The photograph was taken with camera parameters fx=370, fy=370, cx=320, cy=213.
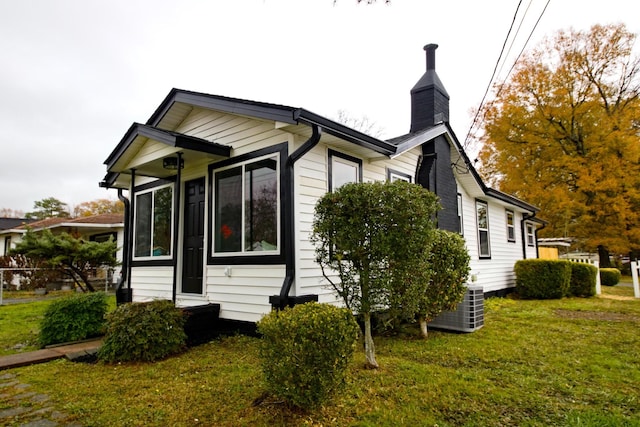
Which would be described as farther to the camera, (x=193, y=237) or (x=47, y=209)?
(x=47, y=209)

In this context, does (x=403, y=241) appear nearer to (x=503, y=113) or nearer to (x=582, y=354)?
(x=582, y=354)

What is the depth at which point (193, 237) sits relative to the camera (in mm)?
6730

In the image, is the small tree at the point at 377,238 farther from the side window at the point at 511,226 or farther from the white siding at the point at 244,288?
the side window at the point at 511,226

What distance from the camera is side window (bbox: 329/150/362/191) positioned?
5922 mm

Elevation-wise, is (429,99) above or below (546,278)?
above

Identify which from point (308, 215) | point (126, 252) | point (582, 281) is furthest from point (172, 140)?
point (582, 281)

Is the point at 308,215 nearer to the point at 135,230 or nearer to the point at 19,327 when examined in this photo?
the point at 135,230

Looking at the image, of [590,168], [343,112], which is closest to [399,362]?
[590,168]

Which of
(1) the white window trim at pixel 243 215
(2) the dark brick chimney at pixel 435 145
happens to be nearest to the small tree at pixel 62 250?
(1) the white window trim at pixel 243 215

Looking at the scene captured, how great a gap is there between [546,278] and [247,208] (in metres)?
9.15

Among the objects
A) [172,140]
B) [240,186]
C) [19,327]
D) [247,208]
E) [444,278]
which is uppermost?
[172,140]

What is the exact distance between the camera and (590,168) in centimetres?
1571

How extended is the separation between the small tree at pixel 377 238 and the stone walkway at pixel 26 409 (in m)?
2.62

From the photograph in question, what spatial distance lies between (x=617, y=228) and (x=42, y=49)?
20.5 meters
